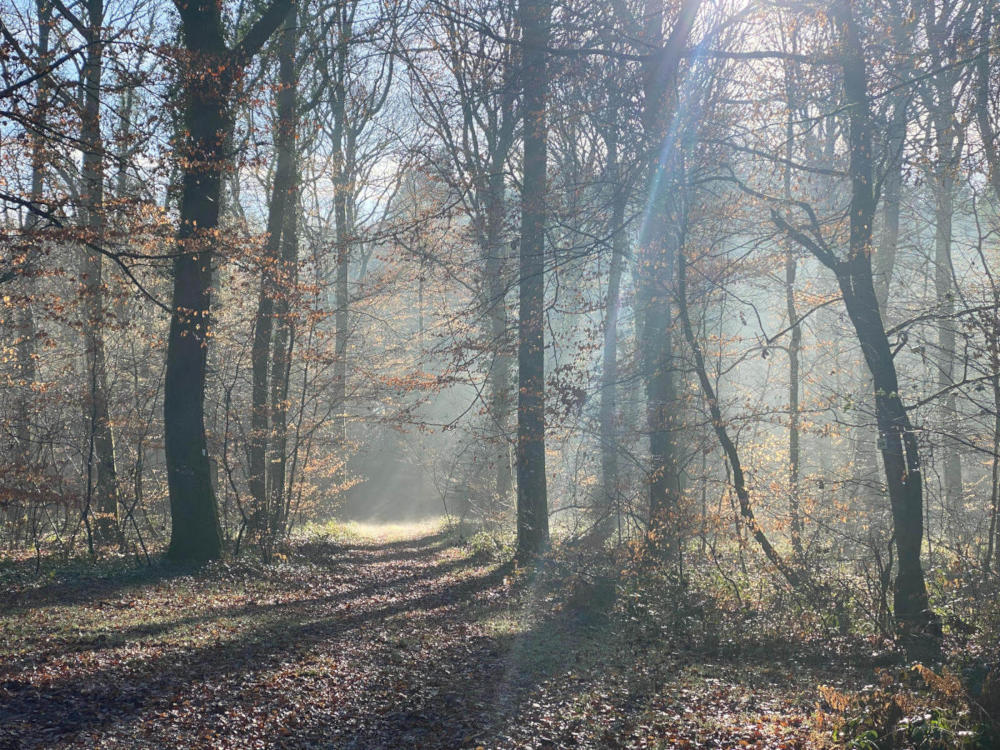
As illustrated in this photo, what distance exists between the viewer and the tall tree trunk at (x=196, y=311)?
1166 cm

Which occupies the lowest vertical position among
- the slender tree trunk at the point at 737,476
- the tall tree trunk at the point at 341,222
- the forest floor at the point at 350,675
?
the forest floor at the point at 350,675

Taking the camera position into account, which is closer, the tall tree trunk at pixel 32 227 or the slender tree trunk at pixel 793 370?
the tall tree trunk at pixel 32 227

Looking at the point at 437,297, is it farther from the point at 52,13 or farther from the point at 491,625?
the point at 491,625

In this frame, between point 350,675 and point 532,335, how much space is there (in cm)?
829

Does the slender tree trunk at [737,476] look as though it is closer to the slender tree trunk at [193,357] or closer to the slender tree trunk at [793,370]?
the slender tree trunk at [793,370]

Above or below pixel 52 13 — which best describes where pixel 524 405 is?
below

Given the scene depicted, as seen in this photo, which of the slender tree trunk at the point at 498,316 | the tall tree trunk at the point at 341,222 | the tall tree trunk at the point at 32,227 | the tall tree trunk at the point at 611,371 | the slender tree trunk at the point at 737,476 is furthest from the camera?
the tall tree trunk at the point at 341,222

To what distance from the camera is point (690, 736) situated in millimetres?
5984

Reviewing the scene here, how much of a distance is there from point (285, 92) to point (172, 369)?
7.31 m

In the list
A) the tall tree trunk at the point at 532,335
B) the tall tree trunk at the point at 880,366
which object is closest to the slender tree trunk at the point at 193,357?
the tall tree trunk at the point at 532,335

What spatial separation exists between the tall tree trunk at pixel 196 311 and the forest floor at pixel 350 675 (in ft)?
2.90

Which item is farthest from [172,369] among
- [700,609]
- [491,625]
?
[700,609]

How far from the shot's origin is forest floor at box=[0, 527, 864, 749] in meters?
5.69

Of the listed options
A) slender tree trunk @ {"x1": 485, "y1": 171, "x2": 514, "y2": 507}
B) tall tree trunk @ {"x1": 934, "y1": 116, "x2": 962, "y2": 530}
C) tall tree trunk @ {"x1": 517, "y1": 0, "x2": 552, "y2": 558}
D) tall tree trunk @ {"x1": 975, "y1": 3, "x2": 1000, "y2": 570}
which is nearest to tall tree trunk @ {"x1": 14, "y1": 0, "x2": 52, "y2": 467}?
slender tree trunk @ {"x1": 485, "y1": 171, "x2": 514, "y2": 507}
